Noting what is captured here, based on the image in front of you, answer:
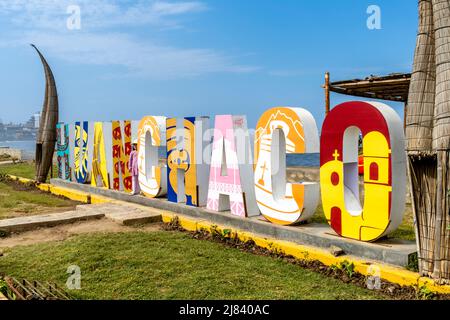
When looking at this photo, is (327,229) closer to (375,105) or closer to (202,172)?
(375,105)

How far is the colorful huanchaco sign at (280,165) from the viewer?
585 centimetres

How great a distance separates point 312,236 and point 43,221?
5.60m

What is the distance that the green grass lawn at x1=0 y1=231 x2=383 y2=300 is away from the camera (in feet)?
16.4

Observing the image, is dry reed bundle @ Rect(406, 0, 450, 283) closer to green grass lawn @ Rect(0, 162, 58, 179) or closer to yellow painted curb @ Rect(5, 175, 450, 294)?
yellow painted curb @ Rect(5, 175, 450, 294)

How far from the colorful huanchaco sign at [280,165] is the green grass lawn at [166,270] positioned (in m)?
1.12

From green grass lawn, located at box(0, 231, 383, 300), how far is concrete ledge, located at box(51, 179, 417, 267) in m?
0.69

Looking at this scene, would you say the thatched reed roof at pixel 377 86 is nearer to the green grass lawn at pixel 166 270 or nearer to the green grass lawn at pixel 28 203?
the green grass lawn at pixel 166 270

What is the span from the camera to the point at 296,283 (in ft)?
17.4

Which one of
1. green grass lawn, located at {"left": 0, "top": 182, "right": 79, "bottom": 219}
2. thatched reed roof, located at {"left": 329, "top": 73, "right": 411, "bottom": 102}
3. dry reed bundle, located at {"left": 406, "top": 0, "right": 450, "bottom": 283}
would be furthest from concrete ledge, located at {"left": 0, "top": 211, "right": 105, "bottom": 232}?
thatched reed roof, located at {"left": 329, "top": 73, "right": 411, "bottom": 102}

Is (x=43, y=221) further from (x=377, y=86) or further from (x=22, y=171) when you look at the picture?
(x=22, y=171)

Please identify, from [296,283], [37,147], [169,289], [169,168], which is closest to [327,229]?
[296,283]

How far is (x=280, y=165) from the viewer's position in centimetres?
725

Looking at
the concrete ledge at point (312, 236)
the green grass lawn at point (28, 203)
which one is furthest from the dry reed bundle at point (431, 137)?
the green grass lawn at point (28, 203)

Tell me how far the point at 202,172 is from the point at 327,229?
3.14 metres
